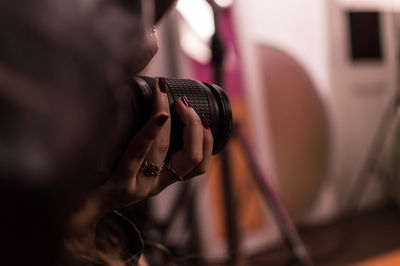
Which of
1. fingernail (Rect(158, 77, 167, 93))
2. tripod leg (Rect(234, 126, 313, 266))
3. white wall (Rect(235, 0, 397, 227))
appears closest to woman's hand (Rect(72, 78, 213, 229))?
fingernail (Rect(158, 77, 167, 93))

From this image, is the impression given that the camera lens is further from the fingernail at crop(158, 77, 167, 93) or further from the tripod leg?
the tripod leg

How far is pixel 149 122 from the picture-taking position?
0.39m

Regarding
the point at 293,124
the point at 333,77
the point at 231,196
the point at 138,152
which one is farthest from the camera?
the point at 333,77

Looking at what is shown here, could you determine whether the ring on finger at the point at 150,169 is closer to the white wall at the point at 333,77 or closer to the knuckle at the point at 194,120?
the knuckle at the point at 194,120

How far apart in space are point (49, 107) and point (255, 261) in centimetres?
170

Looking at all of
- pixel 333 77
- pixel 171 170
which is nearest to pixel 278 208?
pixel 171 170

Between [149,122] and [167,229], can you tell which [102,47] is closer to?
Result: [149,122]

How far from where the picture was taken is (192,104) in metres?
0.43

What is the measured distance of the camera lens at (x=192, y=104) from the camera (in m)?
0.40

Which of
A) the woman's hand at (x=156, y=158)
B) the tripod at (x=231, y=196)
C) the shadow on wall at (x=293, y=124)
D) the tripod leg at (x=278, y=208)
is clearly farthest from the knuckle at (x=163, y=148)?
the shadow on wall at (x=293, y=124)

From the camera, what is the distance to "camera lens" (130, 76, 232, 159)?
396mm

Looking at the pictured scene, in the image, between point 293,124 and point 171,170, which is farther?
point 293,124

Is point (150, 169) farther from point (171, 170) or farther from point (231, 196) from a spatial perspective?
point (231, 196)

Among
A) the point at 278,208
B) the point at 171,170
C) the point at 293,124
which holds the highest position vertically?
the point at 171,170
